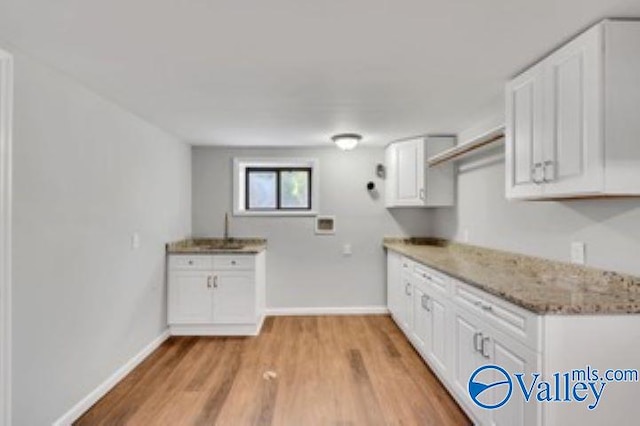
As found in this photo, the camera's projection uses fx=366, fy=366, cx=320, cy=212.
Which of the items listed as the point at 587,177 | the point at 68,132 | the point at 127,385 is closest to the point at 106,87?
the point at 68,132

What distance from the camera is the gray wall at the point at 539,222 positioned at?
188 centimetres

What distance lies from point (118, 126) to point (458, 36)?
8.29 feet

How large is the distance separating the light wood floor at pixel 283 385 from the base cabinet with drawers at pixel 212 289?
9.3 inches

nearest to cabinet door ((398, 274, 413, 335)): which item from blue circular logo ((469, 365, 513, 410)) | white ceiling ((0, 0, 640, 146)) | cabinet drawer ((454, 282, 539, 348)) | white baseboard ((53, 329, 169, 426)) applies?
cabinet drawer ((454, 282, 539, 348))

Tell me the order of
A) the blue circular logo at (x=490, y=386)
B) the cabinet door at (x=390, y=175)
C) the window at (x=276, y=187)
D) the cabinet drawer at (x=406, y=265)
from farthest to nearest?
the window at (x=276, y=187) → the cabinet door at (x=390, y=175) → the cabinet drawer at (x=406, y=265) → the blue circular logo at (x=490, y=386)

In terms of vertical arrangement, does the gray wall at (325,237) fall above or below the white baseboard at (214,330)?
above

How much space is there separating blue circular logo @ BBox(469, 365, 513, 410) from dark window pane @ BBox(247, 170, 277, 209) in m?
3.29

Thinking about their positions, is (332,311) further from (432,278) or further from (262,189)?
(432,278)

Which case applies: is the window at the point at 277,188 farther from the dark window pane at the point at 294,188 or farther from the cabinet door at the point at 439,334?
the cabinet door at the point at 439,334

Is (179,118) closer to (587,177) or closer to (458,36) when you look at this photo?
(458,36)

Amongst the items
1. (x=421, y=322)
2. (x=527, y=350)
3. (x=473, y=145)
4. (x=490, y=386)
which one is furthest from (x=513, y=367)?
(x=473, y=145)

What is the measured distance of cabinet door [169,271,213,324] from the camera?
12.8ft

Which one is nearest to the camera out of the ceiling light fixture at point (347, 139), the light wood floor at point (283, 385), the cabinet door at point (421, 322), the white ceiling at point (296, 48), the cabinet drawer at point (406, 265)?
the white ceiling at point (296, 48)

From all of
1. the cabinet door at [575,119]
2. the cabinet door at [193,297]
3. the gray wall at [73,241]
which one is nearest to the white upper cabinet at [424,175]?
the cabinet door at [575,119]
